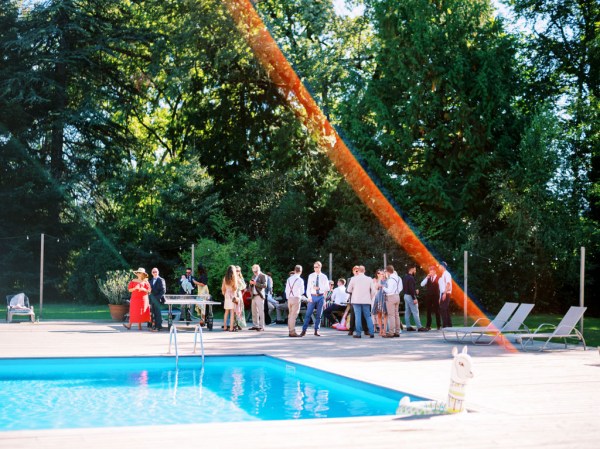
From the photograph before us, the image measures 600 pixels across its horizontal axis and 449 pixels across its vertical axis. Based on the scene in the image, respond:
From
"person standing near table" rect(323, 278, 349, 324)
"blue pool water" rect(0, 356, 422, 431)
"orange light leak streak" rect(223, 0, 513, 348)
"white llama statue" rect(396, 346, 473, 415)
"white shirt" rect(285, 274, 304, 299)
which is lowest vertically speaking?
"blue pool water" rect(0, 356, 422, 431)

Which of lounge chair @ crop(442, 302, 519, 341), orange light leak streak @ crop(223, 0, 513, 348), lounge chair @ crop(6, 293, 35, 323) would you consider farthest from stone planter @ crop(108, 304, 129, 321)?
orange light leak streak @ crop(223, 0, 513, 348)

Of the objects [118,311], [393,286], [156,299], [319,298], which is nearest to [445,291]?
[393,286]

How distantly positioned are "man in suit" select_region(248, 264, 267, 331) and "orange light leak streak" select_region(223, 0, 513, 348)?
1179 cm

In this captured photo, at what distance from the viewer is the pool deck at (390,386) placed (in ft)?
21.1

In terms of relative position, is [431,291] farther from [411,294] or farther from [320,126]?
[320,126]

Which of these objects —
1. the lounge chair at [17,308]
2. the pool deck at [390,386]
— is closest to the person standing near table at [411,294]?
the pool deck at [390,386]

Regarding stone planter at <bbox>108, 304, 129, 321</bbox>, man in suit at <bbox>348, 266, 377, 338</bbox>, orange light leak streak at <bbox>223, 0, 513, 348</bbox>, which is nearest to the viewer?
man in suit at <bbox>348, 266, 377, 338</bbox>

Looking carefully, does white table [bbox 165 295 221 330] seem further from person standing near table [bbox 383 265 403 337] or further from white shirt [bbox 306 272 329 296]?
person standing near table [bbox 383 265 403 337]

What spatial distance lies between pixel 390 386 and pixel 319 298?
339 inches

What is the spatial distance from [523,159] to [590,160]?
429 centimetres

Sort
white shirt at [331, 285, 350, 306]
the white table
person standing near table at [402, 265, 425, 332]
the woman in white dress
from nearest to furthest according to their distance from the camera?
the white table → the woman in white dress → person standing near table at [402, 265, 425, 332] → white shirt at [331, 285, 350, 306]

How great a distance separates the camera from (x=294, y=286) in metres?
18.1

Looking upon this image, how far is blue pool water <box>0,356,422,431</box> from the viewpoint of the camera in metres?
9.41

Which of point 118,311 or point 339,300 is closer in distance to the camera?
point 339,300
